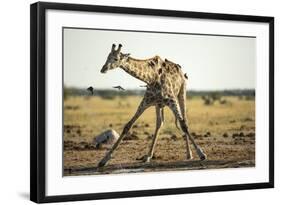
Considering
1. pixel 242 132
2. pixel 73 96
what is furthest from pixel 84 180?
pixel 242 132

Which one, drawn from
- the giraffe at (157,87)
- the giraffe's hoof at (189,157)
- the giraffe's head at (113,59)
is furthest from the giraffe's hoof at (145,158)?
the giraffe's head at (113,59)

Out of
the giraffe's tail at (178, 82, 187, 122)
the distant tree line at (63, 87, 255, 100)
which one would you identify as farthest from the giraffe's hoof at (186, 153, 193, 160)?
the distant tree line at (63, 87, 255, 100)

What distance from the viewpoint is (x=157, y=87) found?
19.2 feet

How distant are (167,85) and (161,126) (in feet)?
1.07

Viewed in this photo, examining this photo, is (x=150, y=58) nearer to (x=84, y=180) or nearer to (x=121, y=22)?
(x=121, y=22)

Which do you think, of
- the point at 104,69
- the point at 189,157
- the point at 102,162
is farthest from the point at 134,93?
the point at 189,157

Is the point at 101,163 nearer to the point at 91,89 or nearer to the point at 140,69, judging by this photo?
the point at 91,89

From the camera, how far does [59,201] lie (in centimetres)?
Answer: 538

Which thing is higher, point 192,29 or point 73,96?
point 192,29

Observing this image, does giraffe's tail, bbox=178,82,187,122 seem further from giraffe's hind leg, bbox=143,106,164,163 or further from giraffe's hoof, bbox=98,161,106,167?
giraffe's hoof, bbox=98,161,106,167

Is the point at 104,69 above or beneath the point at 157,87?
above

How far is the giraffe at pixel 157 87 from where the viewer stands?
18.5 ft

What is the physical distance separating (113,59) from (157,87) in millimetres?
452

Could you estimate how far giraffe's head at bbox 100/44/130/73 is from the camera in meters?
5.59
